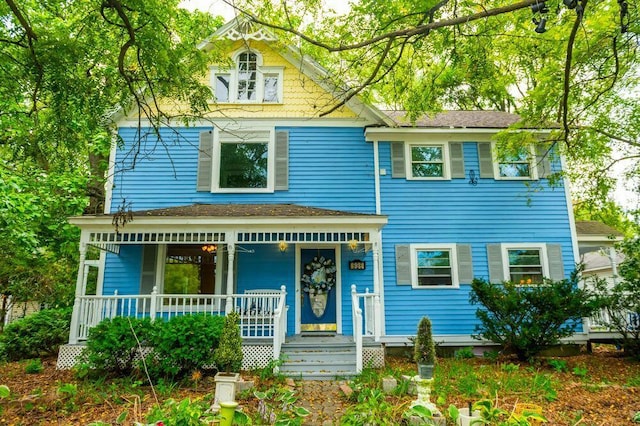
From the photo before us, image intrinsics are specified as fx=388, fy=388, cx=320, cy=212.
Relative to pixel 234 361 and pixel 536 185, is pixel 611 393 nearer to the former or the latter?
pixel 536 185

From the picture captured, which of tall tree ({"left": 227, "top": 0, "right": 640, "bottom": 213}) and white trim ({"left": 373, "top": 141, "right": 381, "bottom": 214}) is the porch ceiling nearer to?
white trim ({"left": 373, "top": 141, "right": 381, "bottom": 214})

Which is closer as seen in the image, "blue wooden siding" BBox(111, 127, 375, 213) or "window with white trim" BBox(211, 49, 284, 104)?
"blue wooden siding" BBox(111, 127, 375, 213)

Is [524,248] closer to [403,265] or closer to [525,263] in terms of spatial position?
[525,263]

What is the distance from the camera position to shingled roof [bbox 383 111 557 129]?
10418mm

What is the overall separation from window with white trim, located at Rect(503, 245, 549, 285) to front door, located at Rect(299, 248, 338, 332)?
14.5 ft

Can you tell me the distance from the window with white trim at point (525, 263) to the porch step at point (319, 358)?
15.3 feet

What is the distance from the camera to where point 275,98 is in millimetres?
10562

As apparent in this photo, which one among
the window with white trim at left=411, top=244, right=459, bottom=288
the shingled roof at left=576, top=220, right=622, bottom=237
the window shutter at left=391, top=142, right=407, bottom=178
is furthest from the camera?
the shingled roof at left=576, top=220, right=622, bottom=237

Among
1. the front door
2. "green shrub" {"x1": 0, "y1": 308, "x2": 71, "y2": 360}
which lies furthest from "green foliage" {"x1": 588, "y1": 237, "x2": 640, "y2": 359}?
"green shrub" {"x1": 0, "y1": 308, "x2": 71, "y2": 360}

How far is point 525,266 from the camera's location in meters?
9.86

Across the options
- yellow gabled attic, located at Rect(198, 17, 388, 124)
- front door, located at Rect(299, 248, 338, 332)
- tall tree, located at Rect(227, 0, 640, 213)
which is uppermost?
yellow gabled attic, located at Rect(198, 17, 388, 124)

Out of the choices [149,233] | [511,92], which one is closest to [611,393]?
[149,233]

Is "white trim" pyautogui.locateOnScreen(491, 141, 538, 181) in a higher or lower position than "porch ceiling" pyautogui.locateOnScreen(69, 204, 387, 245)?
higher

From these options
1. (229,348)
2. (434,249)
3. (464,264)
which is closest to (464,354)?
(464,264)
